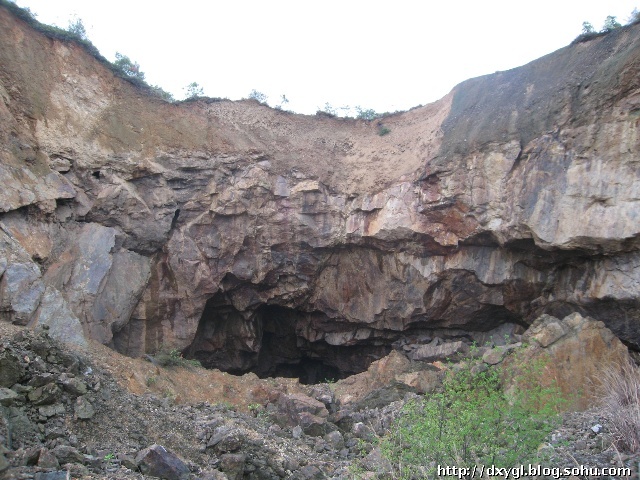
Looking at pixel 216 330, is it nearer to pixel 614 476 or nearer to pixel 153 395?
pixel 153 395

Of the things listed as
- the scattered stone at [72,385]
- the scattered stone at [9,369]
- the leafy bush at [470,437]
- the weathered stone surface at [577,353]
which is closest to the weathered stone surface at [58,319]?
the scattered stone at [72,385]

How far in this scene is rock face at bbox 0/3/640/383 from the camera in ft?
40.9

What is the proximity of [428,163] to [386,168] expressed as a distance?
5.60 feet

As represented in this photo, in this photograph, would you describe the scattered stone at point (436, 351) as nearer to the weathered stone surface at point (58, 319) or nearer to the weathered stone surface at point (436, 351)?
the weathered stone surface at point (436, 351)

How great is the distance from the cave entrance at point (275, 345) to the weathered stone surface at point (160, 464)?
9806mm

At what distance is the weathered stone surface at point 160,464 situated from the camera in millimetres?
6422

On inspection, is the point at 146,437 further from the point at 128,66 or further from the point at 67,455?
the point at 128,66

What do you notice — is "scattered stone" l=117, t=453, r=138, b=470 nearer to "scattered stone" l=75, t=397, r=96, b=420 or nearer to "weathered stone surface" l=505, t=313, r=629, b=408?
"scattered stone" l=75, t=397, r=96, b=420

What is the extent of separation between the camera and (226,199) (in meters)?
15.9

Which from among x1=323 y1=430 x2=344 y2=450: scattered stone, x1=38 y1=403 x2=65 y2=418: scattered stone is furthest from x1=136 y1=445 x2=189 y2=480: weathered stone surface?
x1=323 y1=430 x2=344 y2=450: scattered stone

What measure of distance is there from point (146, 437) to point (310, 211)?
973 centimetres

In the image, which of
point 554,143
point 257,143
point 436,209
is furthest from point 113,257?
point 554,143

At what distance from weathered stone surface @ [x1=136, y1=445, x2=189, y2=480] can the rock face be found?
6.03 meters

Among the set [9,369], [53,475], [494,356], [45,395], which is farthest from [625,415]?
[9,369]
